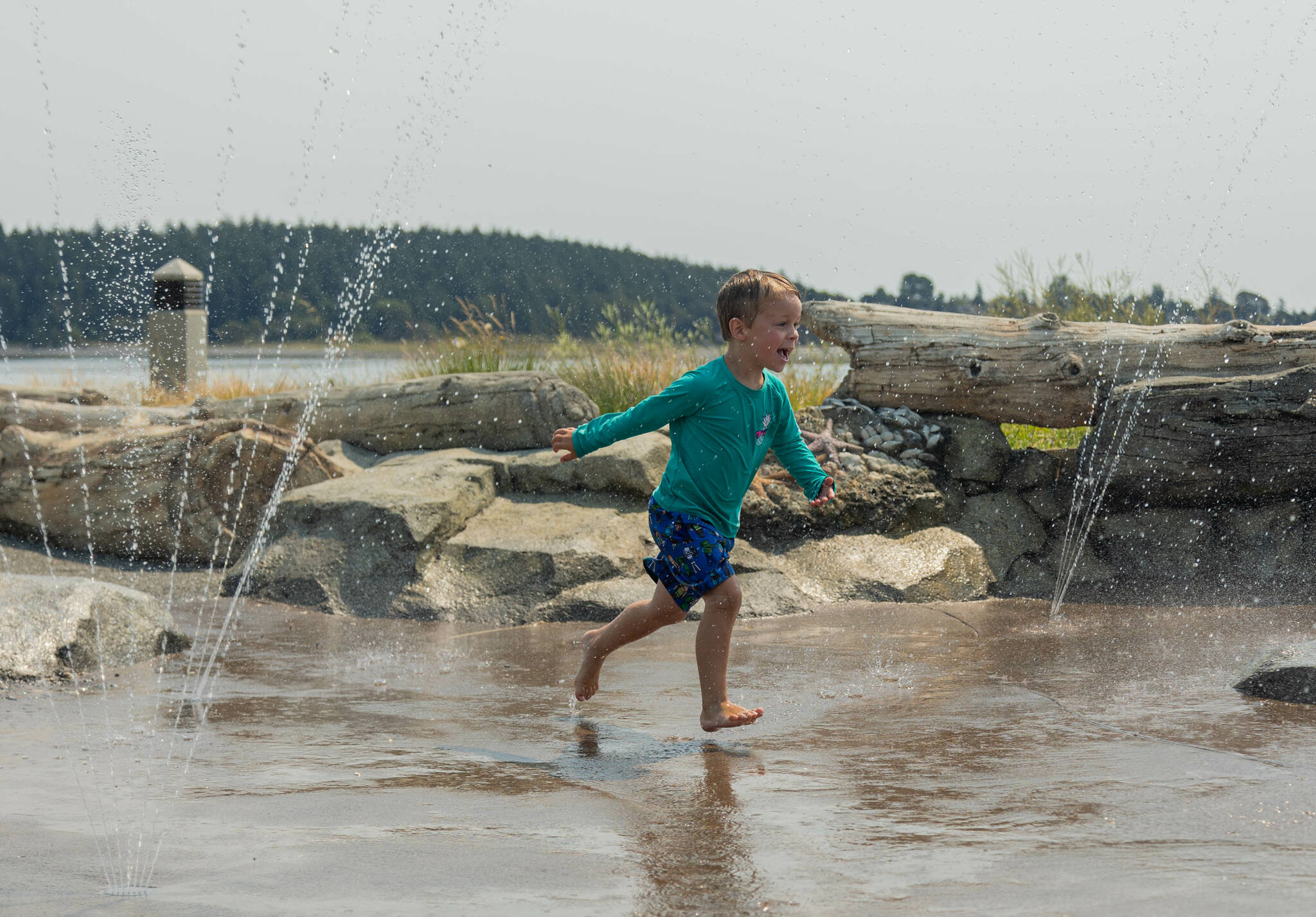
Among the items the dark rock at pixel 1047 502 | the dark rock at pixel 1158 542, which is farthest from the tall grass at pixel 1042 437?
the dark rock at pixel 1158 542

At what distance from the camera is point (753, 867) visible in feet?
8.94

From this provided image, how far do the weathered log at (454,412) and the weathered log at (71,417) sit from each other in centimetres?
47

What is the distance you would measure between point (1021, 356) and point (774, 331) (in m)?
4.48

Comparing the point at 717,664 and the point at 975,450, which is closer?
the point at 717,664

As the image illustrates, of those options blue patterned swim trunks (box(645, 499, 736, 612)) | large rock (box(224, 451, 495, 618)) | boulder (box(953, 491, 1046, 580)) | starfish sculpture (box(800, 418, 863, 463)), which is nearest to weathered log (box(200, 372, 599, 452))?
large rock (box(224, 451, 495, 618))

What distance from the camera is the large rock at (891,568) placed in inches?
274

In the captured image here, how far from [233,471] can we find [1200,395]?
6.34 metres

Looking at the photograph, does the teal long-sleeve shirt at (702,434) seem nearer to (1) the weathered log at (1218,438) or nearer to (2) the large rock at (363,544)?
(2) the large rock at (363,544)

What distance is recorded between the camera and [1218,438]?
7324mm

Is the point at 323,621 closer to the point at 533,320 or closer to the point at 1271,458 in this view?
the point at 1271,458

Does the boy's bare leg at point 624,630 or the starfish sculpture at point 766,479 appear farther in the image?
the starfish sculpture at point 766,479

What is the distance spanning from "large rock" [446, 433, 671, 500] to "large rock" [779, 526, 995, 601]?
42.4 inches

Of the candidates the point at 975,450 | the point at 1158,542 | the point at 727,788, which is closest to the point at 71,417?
the point at 975,450

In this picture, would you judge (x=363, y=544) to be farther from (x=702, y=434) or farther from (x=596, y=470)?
(x=702, y=434)
